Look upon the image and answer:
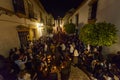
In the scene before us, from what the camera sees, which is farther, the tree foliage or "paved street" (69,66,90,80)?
the tree foliage

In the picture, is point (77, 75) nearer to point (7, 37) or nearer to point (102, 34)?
point (102, 34)

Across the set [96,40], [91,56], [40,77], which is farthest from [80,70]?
[40,77]

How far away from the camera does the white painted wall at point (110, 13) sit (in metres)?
6.61

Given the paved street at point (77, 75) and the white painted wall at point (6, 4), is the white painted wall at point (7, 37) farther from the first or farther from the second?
the paved street at point (77, 75)

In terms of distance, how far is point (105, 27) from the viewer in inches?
238

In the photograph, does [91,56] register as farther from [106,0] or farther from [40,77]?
[106,0]

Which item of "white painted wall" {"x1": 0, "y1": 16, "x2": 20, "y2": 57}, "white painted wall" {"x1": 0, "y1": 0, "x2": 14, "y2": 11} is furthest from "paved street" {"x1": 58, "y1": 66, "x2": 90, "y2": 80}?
"white painted wall" {"x1": 0, "y1": 0, "x2": 14, "y2": 11}

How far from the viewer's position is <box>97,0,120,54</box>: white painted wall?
6605mm

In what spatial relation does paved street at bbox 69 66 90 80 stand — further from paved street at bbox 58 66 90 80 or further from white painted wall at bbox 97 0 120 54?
white painted wall at bbox 97 0 120 54

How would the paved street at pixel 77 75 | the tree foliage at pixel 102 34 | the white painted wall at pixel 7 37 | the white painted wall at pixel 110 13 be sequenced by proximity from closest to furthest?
1. the white painted wall at pixel 7 37
2. the paved street at pixel 77 75
3. the tree foliage at pixel 102 34
4. the white painted wall at pixel 110 13

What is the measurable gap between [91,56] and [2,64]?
5293 millimetres

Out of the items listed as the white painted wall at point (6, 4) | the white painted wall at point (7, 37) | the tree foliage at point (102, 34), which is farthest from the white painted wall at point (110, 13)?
the white painted wall at point (6, 4)

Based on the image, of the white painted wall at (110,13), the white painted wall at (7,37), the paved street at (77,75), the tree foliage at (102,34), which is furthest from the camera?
the white painted wall at (110,13)

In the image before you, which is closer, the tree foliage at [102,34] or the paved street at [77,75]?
the paved street at [77,75]
